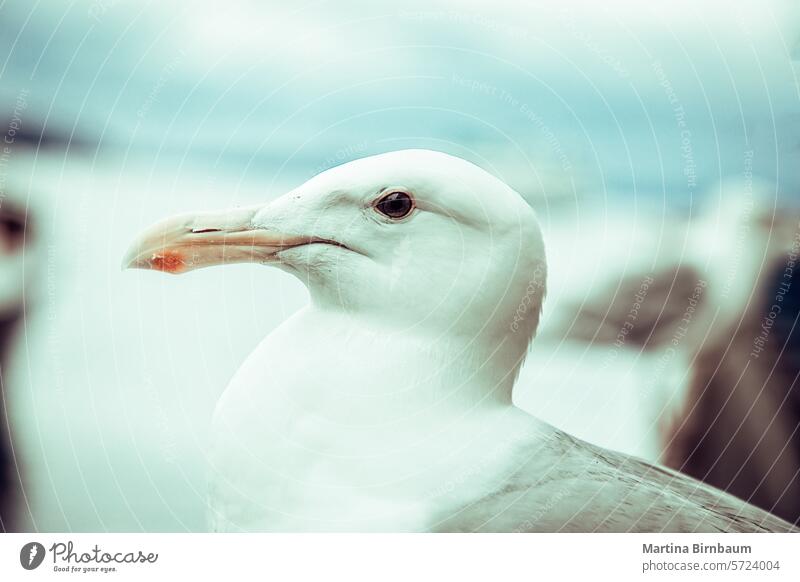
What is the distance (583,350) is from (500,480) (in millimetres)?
398

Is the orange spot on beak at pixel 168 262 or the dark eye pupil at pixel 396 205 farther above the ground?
the dark eye pupil at pixel 396 205

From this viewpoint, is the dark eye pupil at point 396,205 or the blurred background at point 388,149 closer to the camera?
the dark eye pupil at point 396,205

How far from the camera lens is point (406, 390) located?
3.84 feet

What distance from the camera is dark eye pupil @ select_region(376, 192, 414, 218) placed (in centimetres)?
112

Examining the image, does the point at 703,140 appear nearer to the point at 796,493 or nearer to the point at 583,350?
the point at 583,350

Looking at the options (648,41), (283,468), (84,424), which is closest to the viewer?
(283,468)

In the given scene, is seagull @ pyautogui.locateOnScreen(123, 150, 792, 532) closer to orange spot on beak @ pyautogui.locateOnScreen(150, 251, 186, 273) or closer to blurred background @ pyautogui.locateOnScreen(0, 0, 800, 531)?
orange spot on beak @ pyautogui.locateOnScreen(150, 251, 186, 273)

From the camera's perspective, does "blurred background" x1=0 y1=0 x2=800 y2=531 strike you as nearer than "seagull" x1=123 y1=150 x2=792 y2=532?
No

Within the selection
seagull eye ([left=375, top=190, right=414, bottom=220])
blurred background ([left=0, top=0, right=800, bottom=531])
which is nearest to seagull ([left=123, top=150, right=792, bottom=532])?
seagull eye ([left=375, top=190, right=414, bottom=220])

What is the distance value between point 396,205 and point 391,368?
0.21m

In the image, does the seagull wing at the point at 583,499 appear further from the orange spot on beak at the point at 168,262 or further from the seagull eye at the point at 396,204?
the orange spot on beak at the point at 168,262

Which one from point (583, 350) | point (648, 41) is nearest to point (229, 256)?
point (583, 350)

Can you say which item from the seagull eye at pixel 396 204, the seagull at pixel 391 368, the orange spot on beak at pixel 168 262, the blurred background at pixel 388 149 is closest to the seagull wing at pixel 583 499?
the seagull at pixel 391 368

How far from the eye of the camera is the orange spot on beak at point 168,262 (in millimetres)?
1155
